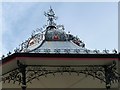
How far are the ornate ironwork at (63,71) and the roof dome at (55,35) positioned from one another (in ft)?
6.75

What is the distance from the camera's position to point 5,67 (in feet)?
36.6

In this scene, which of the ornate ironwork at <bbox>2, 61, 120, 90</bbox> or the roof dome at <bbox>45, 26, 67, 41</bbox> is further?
the roof dome at <bbox>45, 26, 67, 41</bbox>

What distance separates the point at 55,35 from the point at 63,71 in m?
2.71

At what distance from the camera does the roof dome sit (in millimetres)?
13211

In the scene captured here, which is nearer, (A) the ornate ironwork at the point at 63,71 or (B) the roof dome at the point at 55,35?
(A) the ornate ironwork at the point at 63,71

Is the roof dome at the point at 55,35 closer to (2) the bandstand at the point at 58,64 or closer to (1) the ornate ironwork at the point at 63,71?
(2) the bandstand at the point at 58,64

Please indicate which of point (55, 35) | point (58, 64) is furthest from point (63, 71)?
point (55, 35)

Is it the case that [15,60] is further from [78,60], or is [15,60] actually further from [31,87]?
[31,87]

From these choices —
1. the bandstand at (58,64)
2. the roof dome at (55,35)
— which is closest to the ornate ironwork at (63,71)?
the bandstand at (58,64)

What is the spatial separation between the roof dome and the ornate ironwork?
2059 mm

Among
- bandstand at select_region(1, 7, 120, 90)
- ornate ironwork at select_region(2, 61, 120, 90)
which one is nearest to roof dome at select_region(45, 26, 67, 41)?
bandstand at select_region(1, 7, 120, 90)

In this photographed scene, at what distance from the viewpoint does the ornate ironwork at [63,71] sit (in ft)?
35.6

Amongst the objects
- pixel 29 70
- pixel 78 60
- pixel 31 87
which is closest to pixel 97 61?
pixel 78 60

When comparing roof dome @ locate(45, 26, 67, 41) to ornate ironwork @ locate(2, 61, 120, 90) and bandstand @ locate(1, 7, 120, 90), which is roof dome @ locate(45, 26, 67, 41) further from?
ornate ironwork @ locate(2, 61, 120, 90)
